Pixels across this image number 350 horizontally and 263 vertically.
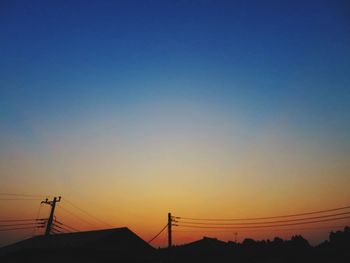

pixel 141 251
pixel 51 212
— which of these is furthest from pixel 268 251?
pixel 51 212

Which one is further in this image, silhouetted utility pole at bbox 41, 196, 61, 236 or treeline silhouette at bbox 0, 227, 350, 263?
silhouetted utility pole at bbox 41, 196, 61, 236

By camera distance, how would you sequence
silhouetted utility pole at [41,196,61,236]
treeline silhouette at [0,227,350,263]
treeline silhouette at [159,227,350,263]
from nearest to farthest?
treeline silhouette at [0,227,350,263]
treeline silhouette at [159,227,350,263]
silhouetted utility pole at [41,196,61,236]

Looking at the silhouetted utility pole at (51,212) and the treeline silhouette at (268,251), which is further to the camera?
the silhouetted utility pole at (51,212)

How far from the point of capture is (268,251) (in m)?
30.2

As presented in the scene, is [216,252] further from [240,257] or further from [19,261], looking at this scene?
[19,261]

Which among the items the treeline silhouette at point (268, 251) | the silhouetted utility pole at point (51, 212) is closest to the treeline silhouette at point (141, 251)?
the treeline silhouette at point (268, 251)

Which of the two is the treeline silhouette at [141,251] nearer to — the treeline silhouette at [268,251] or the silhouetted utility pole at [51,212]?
the treeline silhouette at [268,251]

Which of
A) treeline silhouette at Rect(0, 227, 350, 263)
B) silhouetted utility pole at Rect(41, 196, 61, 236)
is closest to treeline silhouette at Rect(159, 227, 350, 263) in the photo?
treeline silhouette at Rect(0, 227, 350, 263)

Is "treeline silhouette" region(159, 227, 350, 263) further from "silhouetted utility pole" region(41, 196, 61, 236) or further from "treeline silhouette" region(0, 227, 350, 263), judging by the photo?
"silhouetted utility pole" region(41, 196, 61, 236)

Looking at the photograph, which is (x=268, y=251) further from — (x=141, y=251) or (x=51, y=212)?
(x=51, y=212)

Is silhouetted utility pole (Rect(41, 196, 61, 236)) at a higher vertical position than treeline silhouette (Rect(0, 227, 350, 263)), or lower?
higher

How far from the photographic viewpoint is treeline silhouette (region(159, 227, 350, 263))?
84.3 feet

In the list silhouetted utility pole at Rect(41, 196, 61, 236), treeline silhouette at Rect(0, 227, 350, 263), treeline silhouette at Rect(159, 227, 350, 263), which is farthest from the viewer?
silhouetted utility pole at Rect(41, 196, 61, 236)

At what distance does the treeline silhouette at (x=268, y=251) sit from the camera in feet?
84.3
